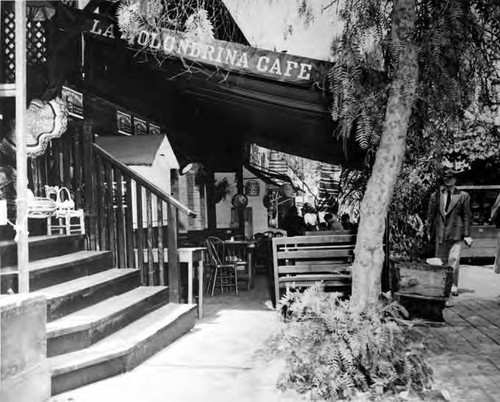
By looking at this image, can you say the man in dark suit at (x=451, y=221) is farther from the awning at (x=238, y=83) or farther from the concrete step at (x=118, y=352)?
the concrete step at (x=118, y=352)

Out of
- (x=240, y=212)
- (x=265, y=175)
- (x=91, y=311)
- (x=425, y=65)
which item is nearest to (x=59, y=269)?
(x=91, y=311)

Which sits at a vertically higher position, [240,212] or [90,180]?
[90,180]

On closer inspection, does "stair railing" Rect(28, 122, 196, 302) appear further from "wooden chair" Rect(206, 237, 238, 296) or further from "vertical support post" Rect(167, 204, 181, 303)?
"wooden chair" Rect(206, 237, 238, 296)

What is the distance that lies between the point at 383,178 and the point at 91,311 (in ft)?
9.83

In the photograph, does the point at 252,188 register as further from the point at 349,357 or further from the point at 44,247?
the point at 349,357

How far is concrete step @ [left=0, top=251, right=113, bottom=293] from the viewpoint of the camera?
500 cm

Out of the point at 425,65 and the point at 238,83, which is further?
the point at 238,83

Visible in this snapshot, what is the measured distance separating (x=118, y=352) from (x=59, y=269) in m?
1.39

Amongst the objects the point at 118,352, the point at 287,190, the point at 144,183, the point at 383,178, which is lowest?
the point at 118,352

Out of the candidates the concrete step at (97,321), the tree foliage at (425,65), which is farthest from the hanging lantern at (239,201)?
the tree foliage at (425,65)

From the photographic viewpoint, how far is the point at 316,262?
7027 millimetres

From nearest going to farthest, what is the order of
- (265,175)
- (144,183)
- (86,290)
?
(86,290) → (144,183) → (265,175)

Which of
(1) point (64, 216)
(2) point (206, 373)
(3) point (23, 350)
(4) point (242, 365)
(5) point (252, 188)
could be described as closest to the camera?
(3) point (23, 350)

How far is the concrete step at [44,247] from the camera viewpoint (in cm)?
528
